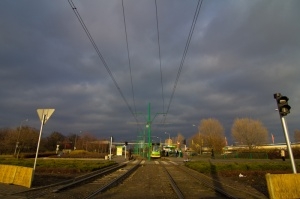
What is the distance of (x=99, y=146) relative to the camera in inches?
4454

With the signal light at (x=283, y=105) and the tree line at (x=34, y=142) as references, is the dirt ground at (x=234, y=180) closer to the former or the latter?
the signal light at (x=283, y=105)

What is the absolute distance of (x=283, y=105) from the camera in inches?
460

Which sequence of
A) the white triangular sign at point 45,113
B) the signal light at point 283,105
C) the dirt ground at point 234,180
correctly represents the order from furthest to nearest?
the white triangular sign at point 45,113 → the dirt ground at point 234,180 → the signal light at point 283,105

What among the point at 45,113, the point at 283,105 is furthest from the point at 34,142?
the point at 283,105

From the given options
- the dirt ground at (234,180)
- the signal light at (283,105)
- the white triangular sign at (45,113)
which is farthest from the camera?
the white triangular sign at (45,113)

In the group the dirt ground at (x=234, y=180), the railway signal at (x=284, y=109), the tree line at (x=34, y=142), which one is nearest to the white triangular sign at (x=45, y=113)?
the dirt ground at (x=234, y=180)

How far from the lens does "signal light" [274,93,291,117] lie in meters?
11.6

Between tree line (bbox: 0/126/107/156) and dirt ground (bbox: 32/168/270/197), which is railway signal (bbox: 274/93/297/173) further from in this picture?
tree line (bbox: 0/126/107/156)

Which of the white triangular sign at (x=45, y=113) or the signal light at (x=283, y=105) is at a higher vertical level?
the white triangular sign at (x=45, y=113)

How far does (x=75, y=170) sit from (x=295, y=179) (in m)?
17.2

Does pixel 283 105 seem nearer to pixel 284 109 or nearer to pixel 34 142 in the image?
pixel 284 109

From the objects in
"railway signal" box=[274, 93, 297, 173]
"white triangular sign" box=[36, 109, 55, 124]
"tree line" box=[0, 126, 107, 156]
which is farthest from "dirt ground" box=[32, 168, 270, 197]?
"tree line" box=[0, 126, 107, 156]

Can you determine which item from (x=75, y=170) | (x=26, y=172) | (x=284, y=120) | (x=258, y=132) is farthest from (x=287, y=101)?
(x=258, y=132)

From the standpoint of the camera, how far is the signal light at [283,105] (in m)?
11.6
